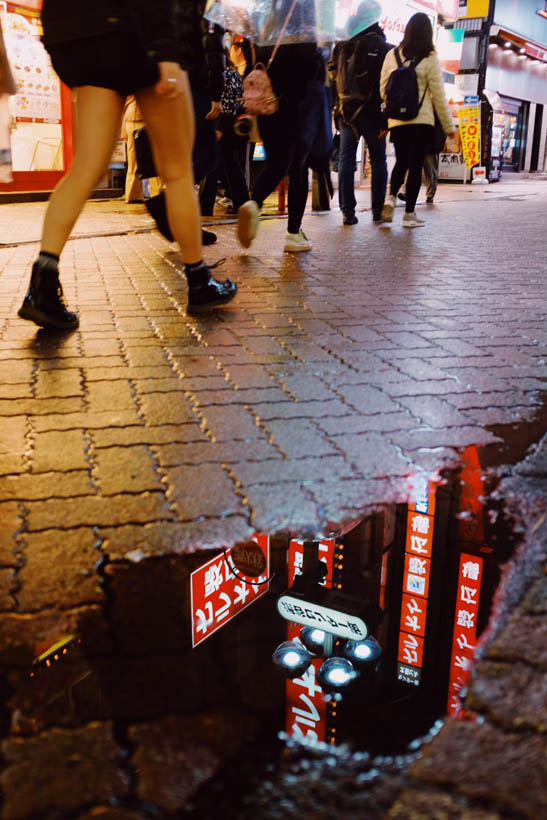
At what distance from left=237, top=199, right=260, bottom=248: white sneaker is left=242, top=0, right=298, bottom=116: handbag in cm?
70

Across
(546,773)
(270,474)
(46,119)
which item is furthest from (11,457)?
(46,119)

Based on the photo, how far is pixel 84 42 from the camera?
3340 mm

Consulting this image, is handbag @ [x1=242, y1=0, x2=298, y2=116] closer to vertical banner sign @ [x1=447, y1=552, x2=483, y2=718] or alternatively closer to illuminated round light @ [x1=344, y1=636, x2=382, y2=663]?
vertical banner sign @ [x1=447, y1=552, x2=483, y2=718]

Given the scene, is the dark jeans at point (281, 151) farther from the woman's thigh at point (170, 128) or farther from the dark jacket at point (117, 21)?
the dark jacket at point (117, 21)

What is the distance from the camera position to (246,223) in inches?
221

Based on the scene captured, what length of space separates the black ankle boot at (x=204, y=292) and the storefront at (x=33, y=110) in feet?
30.1

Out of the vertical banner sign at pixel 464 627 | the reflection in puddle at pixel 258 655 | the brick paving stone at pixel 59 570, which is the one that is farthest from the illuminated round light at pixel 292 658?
the brick paving stone at pixel 59 570

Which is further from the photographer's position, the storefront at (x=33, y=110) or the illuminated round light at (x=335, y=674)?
the storefront at (x=33, y=110)

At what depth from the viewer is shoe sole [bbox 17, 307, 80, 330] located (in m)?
3.60

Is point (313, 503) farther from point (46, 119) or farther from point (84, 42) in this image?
point (46, 119)

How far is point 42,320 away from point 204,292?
0.87 metres

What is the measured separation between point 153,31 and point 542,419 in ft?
7.13

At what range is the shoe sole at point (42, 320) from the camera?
3604 mm

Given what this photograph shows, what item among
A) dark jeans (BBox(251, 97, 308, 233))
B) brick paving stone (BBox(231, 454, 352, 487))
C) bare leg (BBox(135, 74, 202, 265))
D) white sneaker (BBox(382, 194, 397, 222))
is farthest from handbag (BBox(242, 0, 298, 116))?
brick paving stone (BBox(231, 454, 352, 487))
